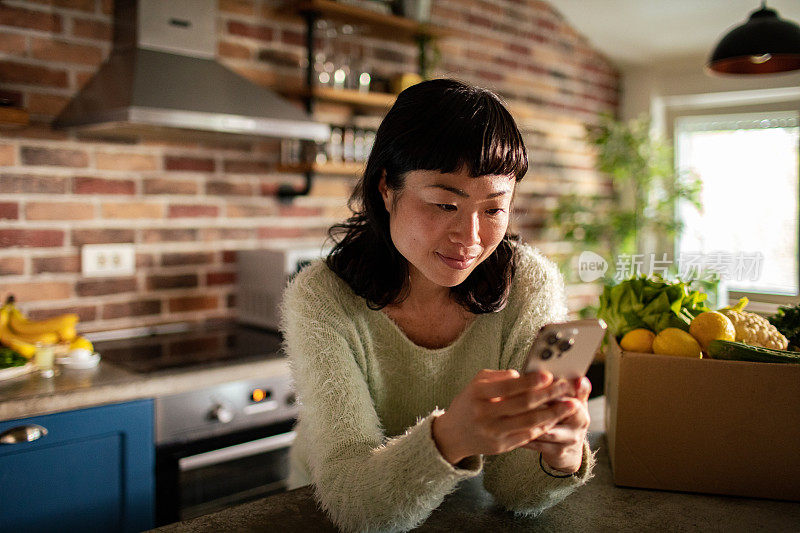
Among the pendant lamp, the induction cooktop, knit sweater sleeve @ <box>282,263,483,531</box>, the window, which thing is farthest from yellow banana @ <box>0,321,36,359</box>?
the window

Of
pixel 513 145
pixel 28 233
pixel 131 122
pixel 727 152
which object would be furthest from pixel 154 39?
pixel 727 152

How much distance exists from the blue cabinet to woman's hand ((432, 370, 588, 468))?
1.27 metres

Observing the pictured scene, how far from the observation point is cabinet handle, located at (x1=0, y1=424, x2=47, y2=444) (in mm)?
1646

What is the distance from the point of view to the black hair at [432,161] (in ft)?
3.41

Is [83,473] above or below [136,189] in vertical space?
below

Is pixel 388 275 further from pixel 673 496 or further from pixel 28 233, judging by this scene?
pixel 28 233

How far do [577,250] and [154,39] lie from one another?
2.99m

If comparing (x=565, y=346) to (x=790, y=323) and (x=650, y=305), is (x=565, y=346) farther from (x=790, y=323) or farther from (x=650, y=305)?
(x=790, y=323)

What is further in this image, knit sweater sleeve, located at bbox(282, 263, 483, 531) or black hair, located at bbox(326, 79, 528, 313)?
black hair, located at bbox(326, 79, 528, 313)

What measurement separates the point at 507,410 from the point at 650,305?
0.46m

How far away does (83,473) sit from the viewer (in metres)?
1.78

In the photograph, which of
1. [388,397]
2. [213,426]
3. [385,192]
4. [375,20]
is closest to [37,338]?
[213,426]

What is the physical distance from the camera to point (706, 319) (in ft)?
3.61

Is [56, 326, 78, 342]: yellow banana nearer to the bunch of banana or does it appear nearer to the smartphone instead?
the bunch of banana
